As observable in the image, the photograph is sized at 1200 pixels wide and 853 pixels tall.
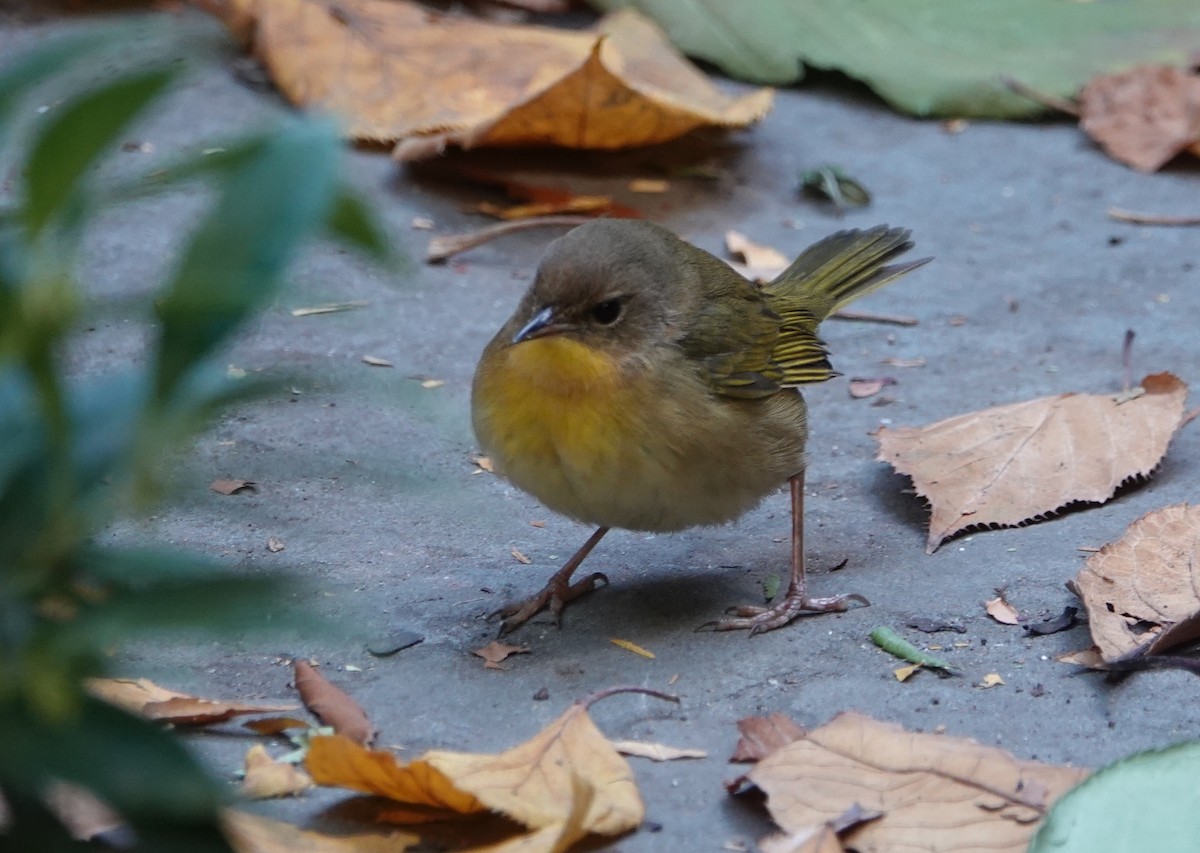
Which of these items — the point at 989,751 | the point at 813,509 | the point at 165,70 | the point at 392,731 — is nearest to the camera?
the point at 165,70

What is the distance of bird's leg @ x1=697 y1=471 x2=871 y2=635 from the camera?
4.25 m

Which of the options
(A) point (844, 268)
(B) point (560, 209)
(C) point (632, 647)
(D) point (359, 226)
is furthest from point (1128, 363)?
(D) point (359, 226)

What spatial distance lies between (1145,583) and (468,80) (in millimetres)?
4836

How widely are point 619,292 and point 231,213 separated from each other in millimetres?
2491

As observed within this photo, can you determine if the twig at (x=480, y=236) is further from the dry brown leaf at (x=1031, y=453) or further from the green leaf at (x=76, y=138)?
the green leaf at (x=76, y=138)

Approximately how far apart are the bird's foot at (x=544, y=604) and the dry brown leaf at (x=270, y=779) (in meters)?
1.13

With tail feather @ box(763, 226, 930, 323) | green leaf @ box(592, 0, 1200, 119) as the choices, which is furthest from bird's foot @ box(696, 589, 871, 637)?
green leaf @ box(592, 0, 1200, 119)

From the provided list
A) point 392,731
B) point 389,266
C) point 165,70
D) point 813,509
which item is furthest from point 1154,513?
point 165,70

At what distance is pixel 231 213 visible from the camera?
5.84 feet

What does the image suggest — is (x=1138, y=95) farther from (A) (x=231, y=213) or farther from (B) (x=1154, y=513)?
(A) (x=231, y=213)

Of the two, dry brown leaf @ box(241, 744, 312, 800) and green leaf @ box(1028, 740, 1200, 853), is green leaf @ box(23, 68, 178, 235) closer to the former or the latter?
dry brown leaf @ box(241, 744, 312, 800)

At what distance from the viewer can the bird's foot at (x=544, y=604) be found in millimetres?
4266

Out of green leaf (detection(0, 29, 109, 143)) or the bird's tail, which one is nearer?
green leaf (detection(0, 29, 109, 143))

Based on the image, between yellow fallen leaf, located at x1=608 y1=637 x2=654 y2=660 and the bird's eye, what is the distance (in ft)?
3.05
